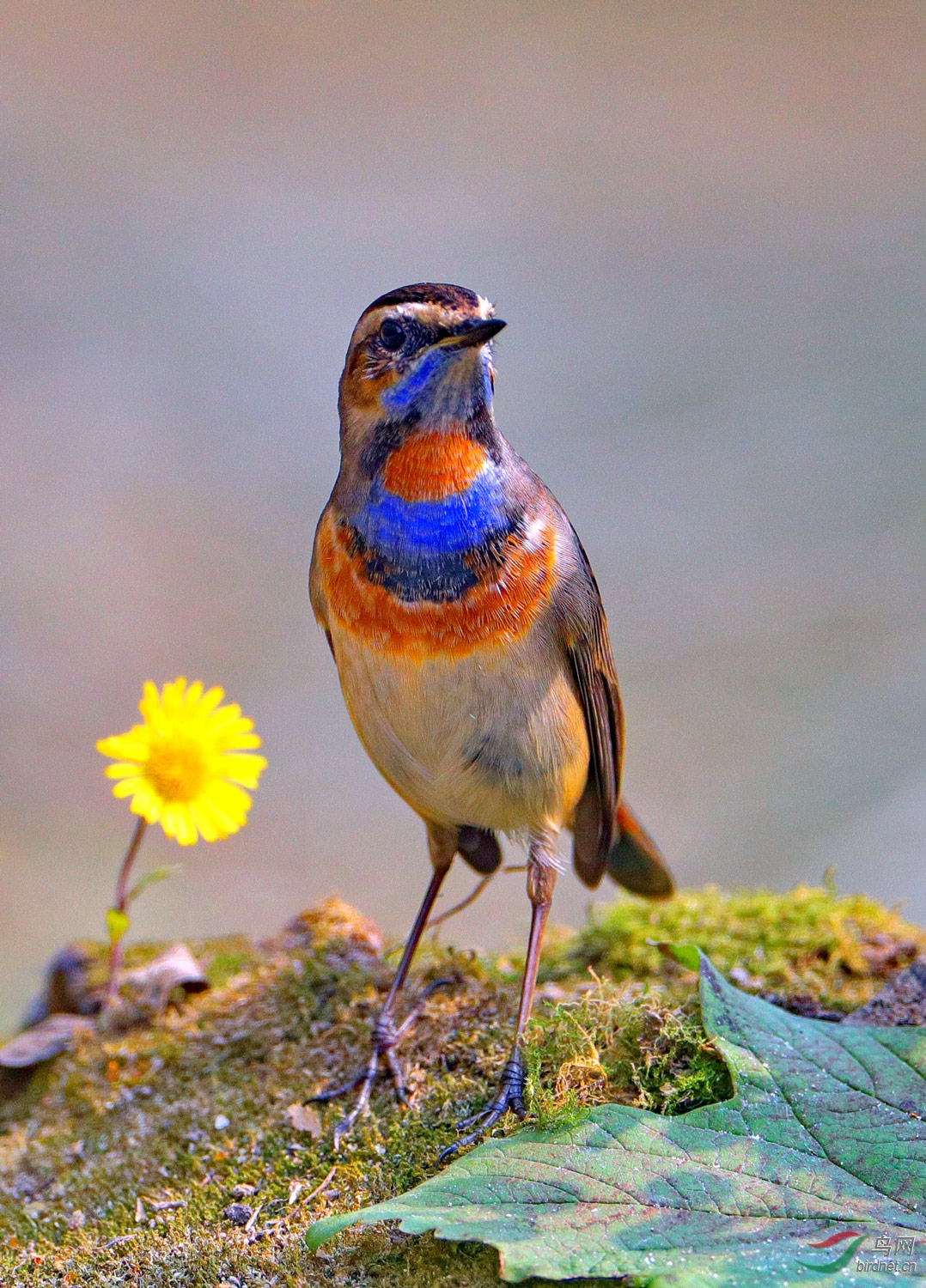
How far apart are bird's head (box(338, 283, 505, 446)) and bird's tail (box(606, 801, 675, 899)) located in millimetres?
1748

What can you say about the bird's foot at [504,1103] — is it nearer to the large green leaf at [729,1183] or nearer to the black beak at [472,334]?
the large green leaf at [729,1183]

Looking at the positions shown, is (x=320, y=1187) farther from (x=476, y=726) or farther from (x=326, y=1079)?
(x=476, y=726)

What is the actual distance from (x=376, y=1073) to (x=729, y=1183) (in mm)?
1210

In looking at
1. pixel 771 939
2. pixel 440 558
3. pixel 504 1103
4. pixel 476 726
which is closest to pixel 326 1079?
pixel 504 1103

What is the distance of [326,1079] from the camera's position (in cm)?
338

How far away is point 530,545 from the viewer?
10.4ft

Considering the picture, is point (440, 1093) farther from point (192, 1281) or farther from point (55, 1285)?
point (55, 1285)

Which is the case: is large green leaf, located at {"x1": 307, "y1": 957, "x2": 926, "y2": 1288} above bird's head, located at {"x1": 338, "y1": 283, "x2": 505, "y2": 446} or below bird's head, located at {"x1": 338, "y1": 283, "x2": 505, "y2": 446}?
below

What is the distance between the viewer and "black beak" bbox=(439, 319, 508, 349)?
2.87 meters

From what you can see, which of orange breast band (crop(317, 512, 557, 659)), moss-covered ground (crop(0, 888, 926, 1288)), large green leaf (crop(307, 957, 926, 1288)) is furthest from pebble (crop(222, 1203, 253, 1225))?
orange breast band (crop(317, 512, 557, 659))

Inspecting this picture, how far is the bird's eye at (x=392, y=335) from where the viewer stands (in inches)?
119

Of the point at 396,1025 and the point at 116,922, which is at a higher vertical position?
the point at 116,922

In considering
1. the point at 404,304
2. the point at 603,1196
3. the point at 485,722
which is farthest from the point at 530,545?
the point at 603,1196

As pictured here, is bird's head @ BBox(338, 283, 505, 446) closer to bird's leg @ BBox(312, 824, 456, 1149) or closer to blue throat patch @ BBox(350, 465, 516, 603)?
blue throat patch @ BBox(350, 465, 516, 603)
